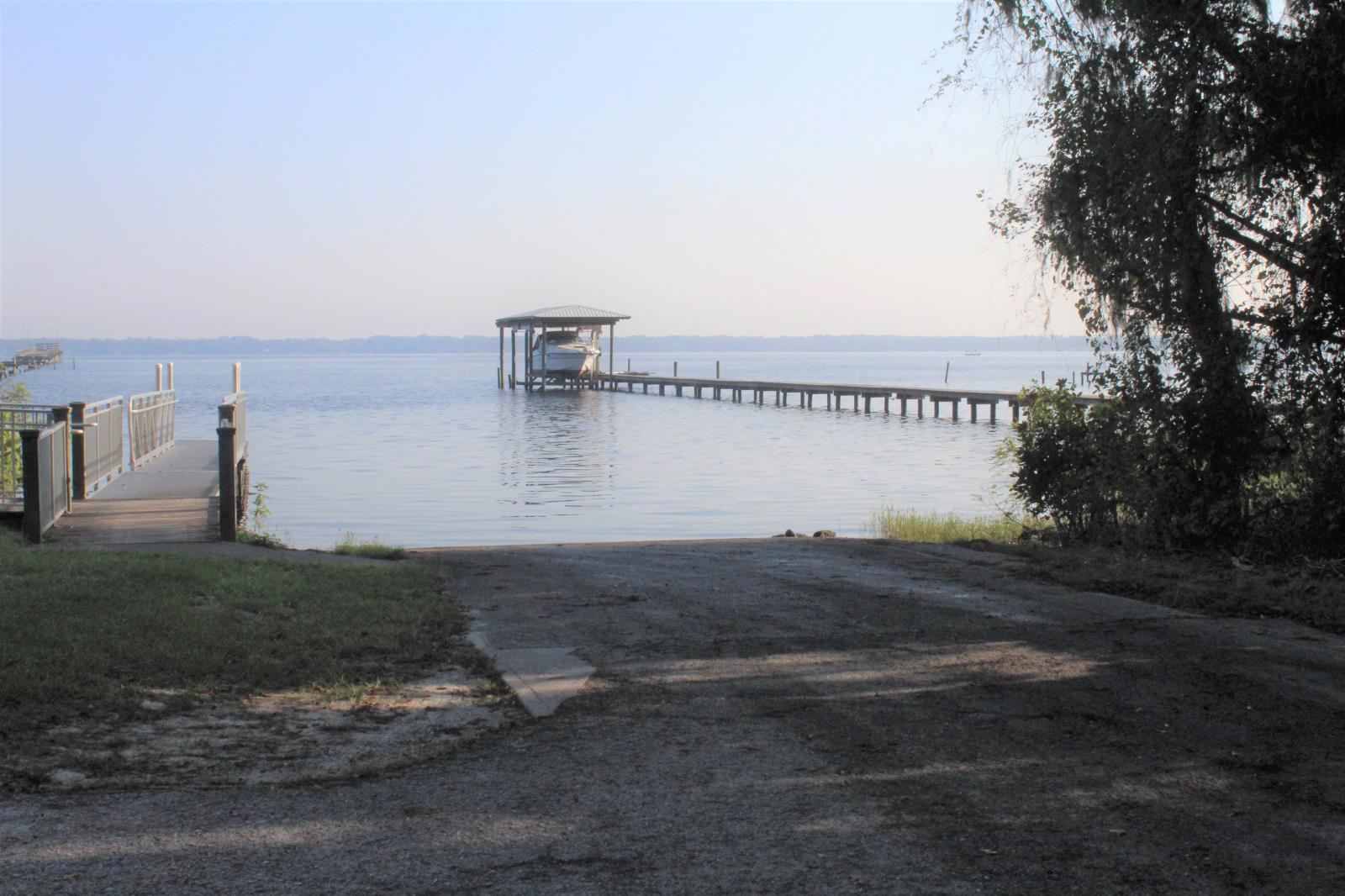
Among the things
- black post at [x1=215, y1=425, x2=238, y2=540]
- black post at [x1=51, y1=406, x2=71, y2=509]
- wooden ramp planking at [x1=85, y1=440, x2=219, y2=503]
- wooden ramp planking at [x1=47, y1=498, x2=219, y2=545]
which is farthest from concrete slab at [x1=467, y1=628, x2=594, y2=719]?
wooden ramp planking at [x1=85, y1=440, x2=219, y2=503]

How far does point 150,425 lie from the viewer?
77.6 feet

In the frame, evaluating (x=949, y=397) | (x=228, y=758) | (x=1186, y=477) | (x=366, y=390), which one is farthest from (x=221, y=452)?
(x=366, y=390)

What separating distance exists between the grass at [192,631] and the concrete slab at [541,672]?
0.71 feet

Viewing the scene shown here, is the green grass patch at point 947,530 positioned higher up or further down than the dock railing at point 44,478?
further down

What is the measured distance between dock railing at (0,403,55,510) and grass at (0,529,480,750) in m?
4.38

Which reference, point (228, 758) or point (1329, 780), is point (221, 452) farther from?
point (1329, 780)

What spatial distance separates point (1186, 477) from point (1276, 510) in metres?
0.86

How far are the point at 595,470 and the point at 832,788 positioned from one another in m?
28.0

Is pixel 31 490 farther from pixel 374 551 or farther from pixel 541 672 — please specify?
pixel 541 672

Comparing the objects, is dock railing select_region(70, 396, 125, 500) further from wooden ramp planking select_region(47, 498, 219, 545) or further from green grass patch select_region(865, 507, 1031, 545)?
green grass patch select_region(865, 507, 1031, 545)

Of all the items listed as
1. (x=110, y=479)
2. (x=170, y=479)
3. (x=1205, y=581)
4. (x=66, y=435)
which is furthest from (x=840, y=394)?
(x=1205, y=581)

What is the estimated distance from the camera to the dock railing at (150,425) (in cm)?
2183

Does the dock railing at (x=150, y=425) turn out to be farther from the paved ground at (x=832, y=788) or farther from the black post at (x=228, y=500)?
the paved ground at (x=832, y=788)

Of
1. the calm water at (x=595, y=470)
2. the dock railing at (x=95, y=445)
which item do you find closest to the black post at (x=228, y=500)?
the dock railing at (x=95, y=445)
